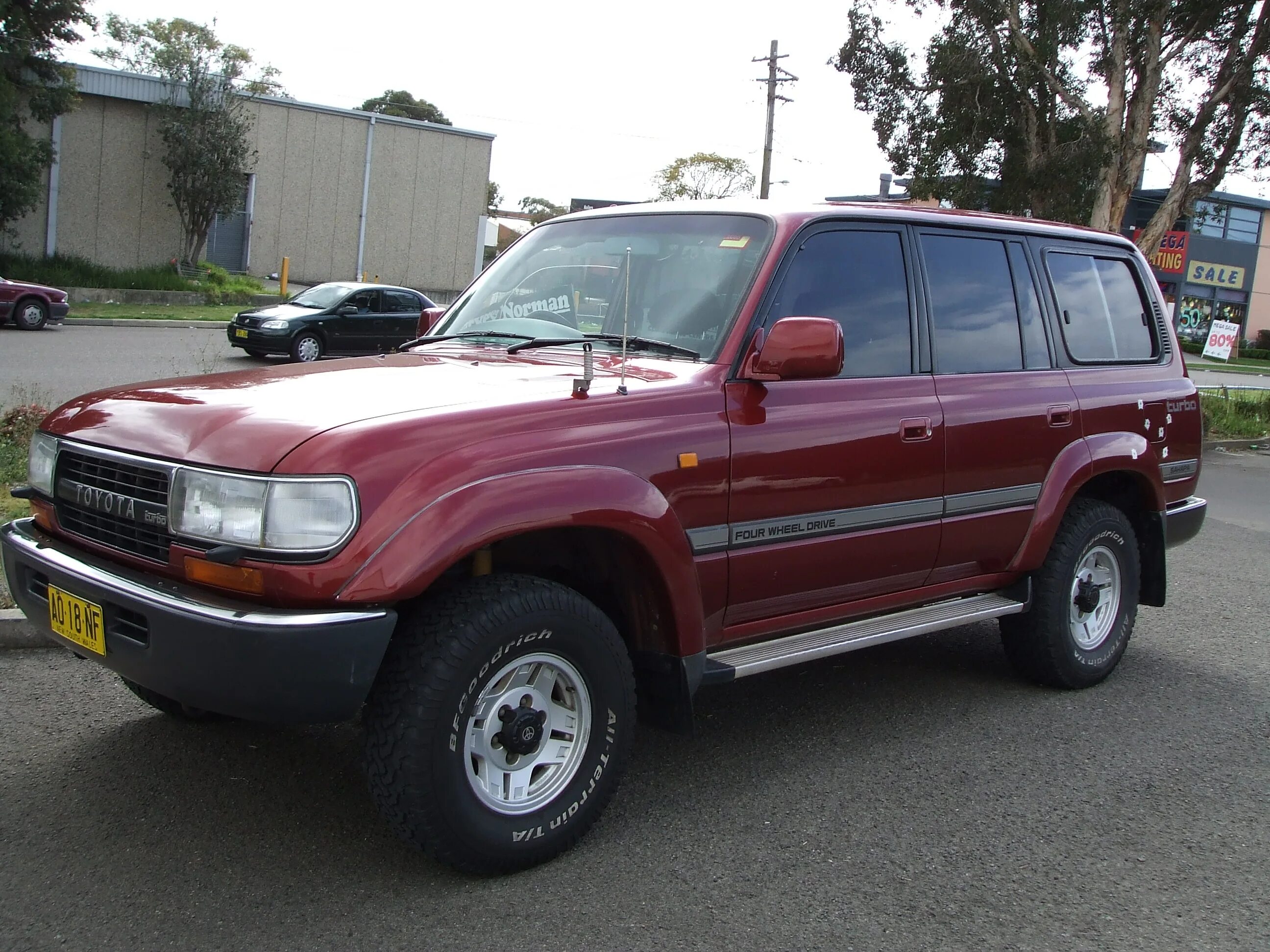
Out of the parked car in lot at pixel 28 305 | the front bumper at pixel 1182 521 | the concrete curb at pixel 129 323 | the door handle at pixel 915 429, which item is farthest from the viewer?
the concrete curb at pixel 129 323

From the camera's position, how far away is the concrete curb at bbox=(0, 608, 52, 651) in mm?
4852

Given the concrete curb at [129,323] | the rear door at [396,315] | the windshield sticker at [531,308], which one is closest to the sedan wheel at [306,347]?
the rear door at [396,315]

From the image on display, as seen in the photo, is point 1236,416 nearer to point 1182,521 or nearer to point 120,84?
point 1182,521

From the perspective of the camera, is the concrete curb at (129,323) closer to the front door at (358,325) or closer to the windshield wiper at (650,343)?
the front door at (358,325)

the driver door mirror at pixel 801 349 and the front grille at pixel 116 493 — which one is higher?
the driver door mirror at pixel 801 349

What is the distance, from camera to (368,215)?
35.5m

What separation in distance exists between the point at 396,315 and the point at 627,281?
17156 mm

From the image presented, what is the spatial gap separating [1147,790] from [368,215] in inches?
1347

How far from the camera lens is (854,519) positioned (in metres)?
4.07

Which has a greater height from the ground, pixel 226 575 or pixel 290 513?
pixel 290 513

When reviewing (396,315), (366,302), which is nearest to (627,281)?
(366,302)

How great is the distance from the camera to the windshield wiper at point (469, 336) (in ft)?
14.2

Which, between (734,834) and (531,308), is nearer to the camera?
(734,834)

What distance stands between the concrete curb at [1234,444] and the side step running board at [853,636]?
12.8 metres
